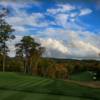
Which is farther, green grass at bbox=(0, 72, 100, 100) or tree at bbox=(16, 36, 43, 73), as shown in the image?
tree at bbox=(16, 36, 43, 73)

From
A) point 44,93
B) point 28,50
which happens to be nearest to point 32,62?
point 28,50

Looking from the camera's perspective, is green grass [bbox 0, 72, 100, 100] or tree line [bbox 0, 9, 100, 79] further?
tree line [bbox 0, 9, 100, 79]

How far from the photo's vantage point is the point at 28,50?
73.7 m

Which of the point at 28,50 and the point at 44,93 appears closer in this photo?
the point at 44,93

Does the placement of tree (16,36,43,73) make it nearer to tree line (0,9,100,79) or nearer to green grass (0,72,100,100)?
tree line (0,9,100,79)

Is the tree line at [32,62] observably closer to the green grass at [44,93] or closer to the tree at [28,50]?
the tree at [28,50]

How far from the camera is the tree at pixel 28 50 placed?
70438 millimetres

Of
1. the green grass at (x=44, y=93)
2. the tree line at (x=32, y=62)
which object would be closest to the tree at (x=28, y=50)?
the tree line at (x=32, y=62)

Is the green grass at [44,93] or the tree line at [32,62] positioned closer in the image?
the green grass at [44,93]

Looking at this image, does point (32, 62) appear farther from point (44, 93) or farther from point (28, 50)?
point (44, 93)

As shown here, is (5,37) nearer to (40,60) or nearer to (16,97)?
(40,60)

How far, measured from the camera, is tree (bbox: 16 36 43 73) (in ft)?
231

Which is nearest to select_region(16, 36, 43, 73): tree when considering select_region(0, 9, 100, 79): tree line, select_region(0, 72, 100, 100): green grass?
select_region(0, 9, 100, 79): tree line

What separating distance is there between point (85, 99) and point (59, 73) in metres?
66.2
